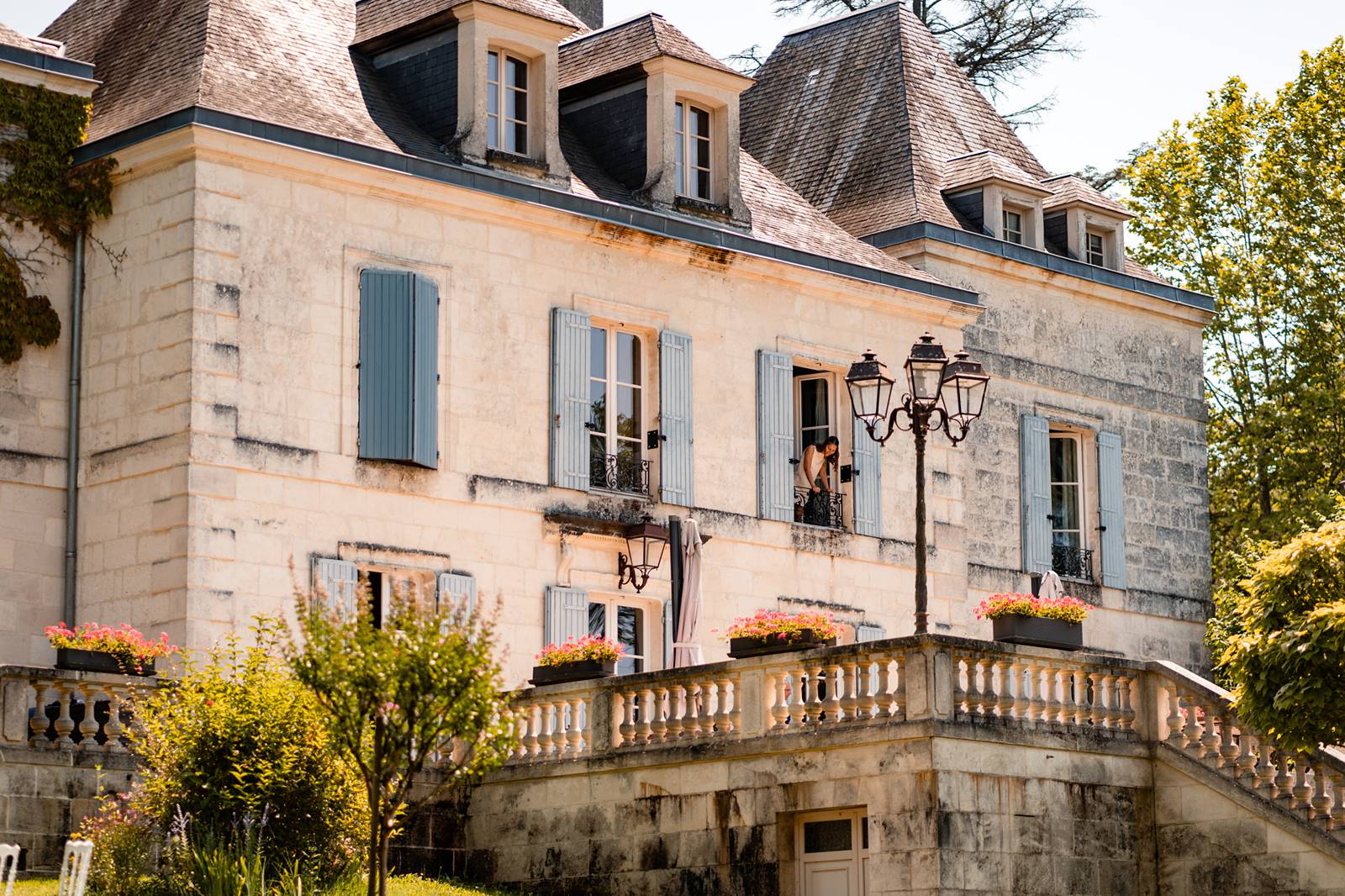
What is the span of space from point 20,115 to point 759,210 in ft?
27.4

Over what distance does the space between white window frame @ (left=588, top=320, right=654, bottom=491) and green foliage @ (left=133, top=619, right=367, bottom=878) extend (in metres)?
6.93

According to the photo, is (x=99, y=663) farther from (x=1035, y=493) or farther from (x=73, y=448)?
(x=1035, y=493)

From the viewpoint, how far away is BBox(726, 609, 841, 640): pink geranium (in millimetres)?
19062

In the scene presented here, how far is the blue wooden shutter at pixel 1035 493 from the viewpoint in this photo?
93.1ft

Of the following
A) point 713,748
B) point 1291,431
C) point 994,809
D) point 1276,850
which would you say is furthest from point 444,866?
point 1291,431

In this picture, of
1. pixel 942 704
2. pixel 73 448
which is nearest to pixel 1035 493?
pixel 942 704

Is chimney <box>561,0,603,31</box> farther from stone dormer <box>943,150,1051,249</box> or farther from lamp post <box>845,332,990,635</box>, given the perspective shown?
lamp post <box>845,332,990,635</box>

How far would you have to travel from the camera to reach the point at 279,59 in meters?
23.9

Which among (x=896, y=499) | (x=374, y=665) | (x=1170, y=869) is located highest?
(x=896, y=499)

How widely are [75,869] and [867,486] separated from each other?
13.1m

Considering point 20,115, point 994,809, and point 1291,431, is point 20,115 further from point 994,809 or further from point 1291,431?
point 1291,431

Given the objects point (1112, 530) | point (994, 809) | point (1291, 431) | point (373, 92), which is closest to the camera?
point (994, 809)

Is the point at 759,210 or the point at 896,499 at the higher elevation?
the point at 759,210

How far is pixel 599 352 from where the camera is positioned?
24.8m
